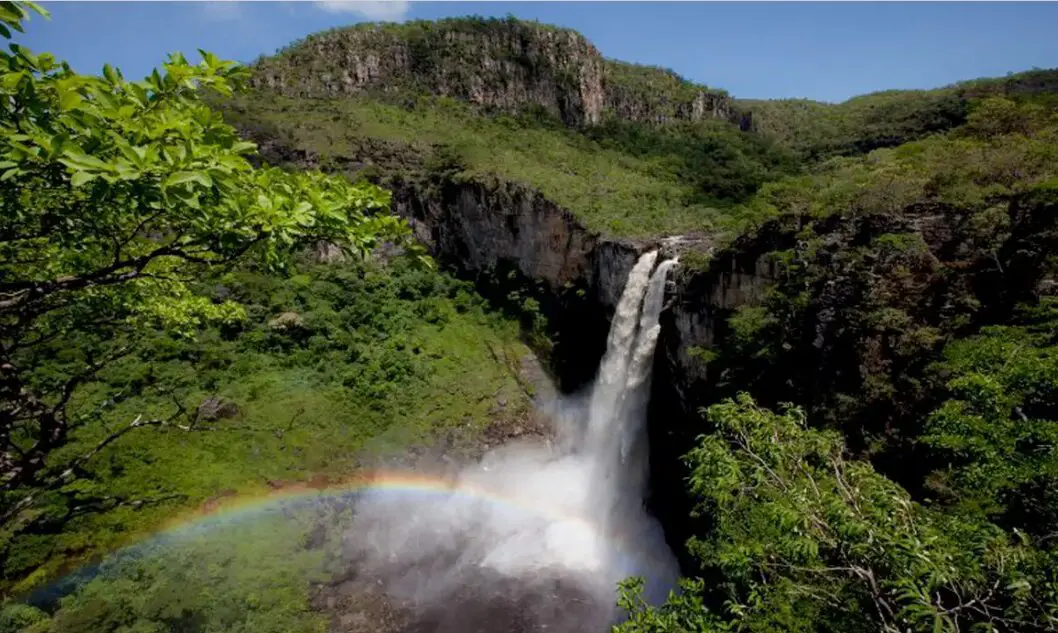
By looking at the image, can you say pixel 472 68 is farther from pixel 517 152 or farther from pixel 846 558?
pixel 846 558

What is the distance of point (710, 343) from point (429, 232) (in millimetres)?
23417

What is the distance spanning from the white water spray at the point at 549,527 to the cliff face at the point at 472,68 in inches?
1567

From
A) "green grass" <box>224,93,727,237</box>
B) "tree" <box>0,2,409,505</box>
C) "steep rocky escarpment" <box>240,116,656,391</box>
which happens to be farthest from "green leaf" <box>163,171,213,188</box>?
"green grass" <box>224,93,727,237</box>

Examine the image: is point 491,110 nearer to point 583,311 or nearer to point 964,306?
point 583,311

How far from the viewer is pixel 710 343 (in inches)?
673

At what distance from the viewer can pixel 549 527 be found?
67.3ft

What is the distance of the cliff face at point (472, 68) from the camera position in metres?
50.5

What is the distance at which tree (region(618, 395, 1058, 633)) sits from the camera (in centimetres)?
416

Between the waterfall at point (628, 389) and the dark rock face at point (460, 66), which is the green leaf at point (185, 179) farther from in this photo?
the dark rock face at point (460, 66)

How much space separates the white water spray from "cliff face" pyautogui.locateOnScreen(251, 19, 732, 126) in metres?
39.8

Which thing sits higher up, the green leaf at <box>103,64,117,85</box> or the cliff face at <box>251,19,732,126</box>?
the cliff face at <box>251,19,732,126</box>

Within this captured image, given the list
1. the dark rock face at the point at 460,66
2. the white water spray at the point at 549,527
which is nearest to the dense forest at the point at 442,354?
the white water spray at the point at 549,527

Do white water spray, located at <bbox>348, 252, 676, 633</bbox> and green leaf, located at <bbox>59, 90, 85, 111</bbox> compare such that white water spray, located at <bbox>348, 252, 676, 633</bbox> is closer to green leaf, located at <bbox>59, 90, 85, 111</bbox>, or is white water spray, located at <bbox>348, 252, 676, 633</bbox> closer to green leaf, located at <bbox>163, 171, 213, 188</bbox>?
green leaf, located at <bbox>163, 171, 213, 188</bbox>

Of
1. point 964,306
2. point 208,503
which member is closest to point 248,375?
point 208,503
